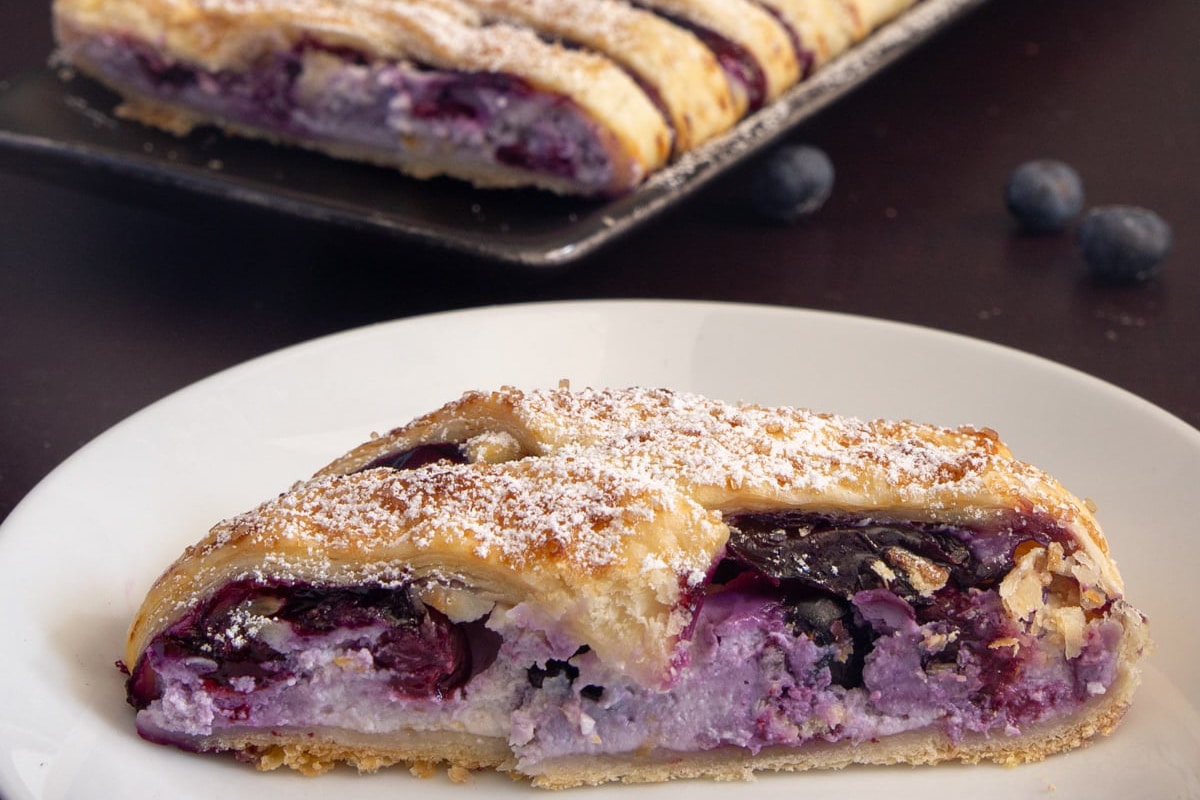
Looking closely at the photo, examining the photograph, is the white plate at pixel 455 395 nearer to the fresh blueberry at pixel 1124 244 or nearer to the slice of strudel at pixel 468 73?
the slice of strudel at pixel 468 73

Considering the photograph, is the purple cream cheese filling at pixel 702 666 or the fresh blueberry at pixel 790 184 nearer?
the purple cream cheese filling at pixel 702 666

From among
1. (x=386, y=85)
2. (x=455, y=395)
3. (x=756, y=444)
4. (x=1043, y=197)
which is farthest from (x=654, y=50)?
(x=756, y=444)

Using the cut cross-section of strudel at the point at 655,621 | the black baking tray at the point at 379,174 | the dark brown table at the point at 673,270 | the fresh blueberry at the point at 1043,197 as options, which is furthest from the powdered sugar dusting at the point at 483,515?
the fresh blueberry at the point at 1043,197

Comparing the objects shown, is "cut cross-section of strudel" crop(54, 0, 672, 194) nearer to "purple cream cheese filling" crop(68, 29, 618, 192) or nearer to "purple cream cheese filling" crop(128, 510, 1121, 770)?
"purple cream cheese filling" crop(68, 29, 618, 192)

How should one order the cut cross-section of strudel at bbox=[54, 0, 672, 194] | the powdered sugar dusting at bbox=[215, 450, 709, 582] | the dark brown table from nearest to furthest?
the powdered sugar dusting at bbox=[215, 450, 709, 582] → the dark brown table → the cut cross-section of strudel at bbox=[54, 0, 672, 194]

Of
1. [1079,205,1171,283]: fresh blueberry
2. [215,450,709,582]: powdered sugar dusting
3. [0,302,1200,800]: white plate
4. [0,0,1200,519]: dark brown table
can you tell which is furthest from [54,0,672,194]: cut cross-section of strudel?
[215,450,709,582]: powdered sugar dusting

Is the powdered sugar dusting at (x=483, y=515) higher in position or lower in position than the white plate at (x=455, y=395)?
higher
